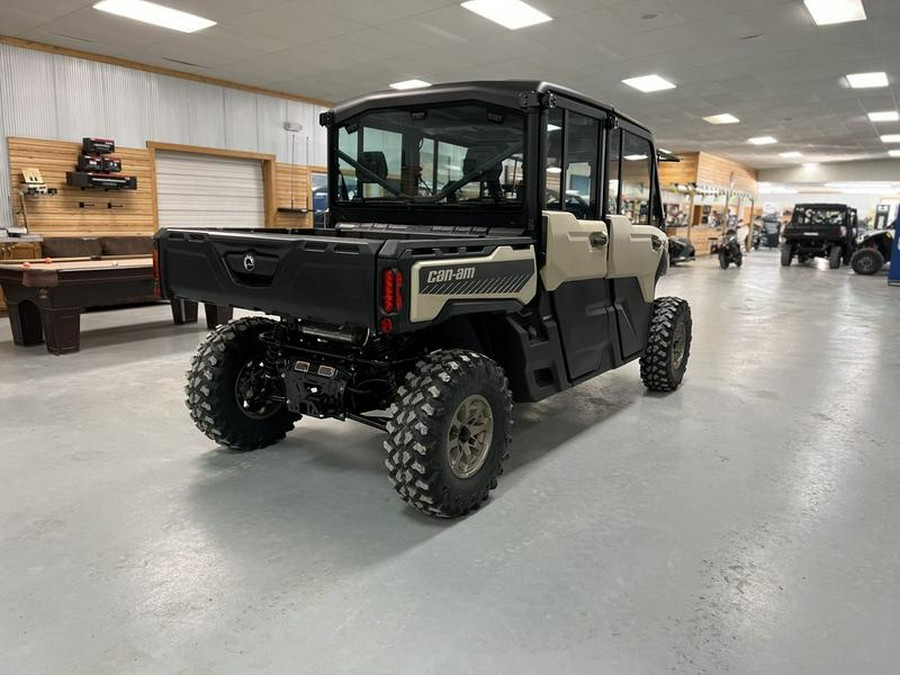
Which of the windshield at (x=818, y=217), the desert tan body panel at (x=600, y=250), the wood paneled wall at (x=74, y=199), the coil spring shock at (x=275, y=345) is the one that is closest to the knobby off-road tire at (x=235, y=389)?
the coil spring shock at (x=275, y=345)

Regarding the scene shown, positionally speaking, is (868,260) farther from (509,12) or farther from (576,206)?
(576,206)

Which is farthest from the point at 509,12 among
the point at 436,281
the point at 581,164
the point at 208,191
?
the point at 208,191

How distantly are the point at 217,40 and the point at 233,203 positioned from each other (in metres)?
3.60

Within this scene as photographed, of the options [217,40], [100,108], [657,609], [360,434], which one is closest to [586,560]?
[657,609]

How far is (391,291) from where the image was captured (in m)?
2.26

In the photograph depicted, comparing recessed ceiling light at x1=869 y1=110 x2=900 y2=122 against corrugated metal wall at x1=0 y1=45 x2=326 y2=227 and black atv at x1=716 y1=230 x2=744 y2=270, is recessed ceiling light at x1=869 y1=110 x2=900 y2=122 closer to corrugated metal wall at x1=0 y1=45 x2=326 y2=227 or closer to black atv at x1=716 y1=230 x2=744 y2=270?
black atv at x1=716 y1=230 x2=744 y2=270

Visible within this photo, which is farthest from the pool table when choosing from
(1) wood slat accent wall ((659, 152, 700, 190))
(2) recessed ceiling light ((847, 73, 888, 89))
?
(1) wood slat accent wall ((659, 152, 700, 190))

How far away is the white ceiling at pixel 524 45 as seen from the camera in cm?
696

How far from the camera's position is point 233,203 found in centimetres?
1136

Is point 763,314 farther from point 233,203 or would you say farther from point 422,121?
point 233,203

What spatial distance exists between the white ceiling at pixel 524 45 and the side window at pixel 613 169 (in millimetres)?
3763

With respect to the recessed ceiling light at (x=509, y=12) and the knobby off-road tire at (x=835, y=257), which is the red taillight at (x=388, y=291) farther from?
the knobby off-road tire at (x=835, y=257)

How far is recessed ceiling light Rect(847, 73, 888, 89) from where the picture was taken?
32.4 feet

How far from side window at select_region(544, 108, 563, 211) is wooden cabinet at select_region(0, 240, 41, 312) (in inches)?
286
